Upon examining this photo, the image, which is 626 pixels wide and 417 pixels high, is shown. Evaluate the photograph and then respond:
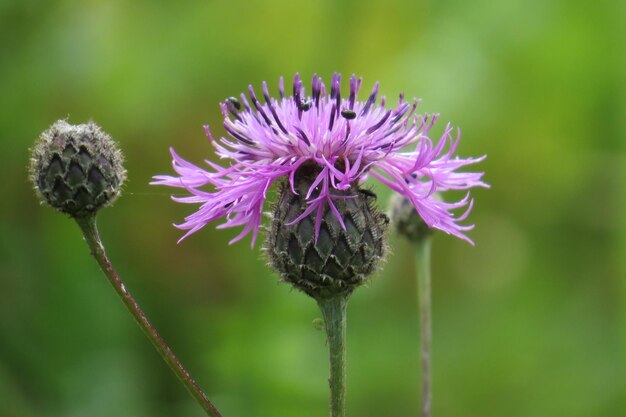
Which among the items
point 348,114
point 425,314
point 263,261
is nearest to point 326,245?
point 348,114

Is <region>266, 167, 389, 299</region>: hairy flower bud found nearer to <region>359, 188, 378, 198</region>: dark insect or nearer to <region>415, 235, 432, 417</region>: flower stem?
<region>359, 188, 378, 198</region>: dark insect

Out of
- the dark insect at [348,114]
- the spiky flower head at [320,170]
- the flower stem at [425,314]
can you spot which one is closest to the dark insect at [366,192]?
the spiky flower head at [320,170]

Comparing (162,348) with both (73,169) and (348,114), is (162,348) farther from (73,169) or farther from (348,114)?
(348,114)

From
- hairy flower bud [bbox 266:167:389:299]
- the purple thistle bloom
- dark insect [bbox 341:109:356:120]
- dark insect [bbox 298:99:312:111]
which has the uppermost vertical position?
dark insect [bbox 298:99:312:111]

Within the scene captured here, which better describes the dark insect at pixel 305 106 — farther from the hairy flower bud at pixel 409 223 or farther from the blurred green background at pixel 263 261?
the blurred green background at pixel 263 261

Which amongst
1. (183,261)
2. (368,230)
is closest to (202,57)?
(183,261)

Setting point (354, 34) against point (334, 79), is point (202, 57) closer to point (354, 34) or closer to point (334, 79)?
point (354, 34)

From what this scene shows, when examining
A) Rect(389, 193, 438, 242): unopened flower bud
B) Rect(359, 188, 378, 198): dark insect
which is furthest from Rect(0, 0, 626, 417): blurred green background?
Rect(359, 188, 378, 198): dark insect
